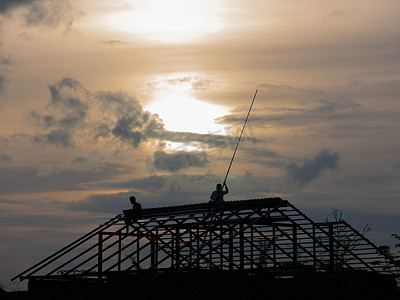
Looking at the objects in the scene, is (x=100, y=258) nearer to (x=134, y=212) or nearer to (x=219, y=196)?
(x=134, y=212)

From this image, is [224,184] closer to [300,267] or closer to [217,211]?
[217,211]

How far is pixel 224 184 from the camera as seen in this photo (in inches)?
1177

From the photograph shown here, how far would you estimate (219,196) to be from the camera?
30578 millimetres

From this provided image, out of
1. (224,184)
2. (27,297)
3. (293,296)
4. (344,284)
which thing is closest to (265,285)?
(293,296)

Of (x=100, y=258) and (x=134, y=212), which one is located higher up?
(x=134, y=212)

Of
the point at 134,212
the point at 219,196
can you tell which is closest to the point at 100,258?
the point at 134,212

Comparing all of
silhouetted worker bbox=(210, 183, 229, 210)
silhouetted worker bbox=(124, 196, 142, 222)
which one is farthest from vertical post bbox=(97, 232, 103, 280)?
silhouetted worker bbox=(210, 183, 229, 210)

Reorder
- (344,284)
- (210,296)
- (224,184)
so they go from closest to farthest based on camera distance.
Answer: (210,296) → (344,284) → (224,184)

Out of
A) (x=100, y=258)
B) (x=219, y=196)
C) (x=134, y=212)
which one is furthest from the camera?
(x=134, y=212)

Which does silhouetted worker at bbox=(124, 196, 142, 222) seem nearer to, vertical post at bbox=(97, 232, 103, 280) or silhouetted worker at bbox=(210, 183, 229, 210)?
vertical post at bbox=(97, 232, 103, 280)

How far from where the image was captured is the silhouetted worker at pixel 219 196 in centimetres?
3014

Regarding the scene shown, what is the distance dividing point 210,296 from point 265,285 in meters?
2.25

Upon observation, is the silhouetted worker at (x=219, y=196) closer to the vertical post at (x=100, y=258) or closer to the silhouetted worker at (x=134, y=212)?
the silhouetted worker at (x=134, y=212)

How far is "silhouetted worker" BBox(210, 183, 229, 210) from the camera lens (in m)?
30.1
